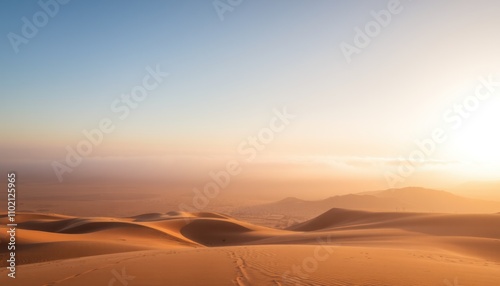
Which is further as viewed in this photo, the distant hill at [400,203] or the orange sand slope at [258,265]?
the distant hill at [400,203]

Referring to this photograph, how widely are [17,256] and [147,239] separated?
902cm

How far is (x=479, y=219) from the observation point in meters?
27.2

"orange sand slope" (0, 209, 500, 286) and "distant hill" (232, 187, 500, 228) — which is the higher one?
"distant hill" (232, 187, 500, 228)

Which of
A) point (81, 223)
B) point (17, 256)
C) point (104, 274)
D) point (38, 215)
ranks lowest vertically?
point (104, 274)

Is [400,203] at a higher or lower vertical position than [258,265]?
higher

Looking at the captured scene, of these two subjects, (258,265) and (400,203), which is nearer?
(258,265)

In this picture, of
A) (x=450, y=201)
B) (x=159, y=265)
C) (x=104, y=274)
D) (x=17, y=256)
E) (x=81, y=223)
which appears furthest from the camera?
(x=450, y=201)

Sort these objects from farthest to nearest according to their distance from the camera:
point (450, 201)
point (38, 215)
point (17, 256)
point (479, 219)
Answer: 1. point (450, 201)
2. point (38, 215)
3. point (479, 219)
4. point (17, 256)

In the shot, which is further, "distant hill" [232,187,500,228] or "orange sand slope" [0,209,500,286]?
"distant hill" [232,187,500,228]

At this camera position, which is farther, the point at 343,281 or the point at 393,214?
the point at 393,214

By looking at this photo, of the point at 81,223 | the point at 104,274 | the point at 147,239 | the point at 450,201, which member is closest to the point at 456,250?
the point at 104,274

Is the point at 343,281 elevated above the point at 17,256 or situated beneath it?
situated beneath

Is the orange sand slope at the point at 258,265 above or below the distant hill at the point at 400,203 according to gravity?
below

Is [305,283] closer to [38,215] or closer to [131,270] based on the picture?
[131,270]
